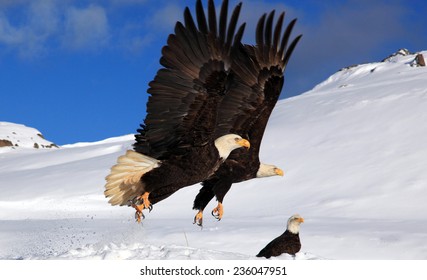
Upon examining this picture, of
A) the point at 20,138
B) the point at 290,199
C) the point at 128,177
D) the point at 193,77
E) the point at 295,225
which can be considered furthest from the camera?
the point at 20,138

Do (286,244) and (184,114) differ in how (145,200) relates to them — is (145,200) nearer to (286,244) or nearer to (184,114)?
(184,114)

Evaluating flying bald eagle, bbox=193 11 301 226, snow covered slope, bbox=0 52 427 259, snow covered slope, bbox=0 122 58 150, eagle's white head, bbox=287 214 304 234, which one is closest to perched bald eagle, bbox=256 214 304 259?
eagle's white head, bbox=287 214 304 234

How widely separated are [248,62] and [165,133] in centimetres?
236

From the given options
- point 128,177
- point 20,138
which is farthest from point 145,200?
point 20,138

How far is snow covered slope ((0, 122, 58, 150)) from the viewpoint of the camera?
36.7 meters

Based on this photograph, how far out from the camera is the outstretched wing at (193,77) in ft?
21.7

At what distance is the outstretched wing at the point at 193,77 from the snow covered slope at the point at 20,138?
98.0 ft

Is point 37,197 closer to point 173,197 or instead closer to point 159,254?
point 173,197

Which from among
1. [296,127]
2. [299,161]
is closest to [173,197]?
[299,161]

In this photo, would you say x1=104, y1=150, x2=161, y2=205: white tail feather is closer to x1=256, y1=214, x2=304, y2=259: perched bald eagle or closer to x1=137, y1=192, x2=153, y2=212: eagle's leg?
x1=137, y1=192, x2=153, y2=212: eagle's leg

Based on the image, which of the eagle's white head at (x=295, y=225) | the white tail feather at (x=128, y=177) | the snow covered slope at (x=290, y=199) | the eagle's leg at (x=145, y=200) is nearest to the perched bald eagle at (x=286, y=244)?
the eagle's white head at (x=295, y=225)

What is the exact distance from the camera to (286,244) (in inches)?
302

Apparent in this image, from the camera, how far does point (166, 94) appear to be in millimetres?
6688

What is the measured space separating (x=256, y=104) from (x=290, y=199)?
7683 millimetres
